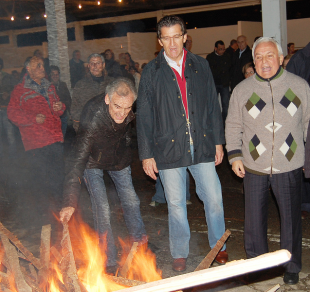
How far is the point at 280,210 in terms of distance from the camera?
355cm

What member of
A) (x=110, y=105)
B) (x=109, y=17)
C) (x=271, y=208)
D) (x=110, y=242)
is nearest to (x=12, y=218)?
A: (x=110, y=242)

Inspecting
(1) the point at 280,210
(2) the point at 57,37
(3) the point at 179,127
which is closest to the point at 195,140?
(3) the point at 179,127

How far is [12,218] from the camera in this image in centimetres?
586

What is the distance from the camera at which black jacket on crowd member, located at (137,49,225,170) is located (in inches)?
150

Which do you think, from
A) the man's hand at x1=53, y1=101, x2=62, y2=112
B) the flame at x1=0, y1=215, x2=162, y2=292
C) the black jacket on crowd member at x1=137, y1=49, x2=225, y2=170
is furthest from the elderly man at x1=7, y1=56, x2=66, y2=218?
the black jacket on crowd member at x1=137, y1=49, x2=225, y2=170

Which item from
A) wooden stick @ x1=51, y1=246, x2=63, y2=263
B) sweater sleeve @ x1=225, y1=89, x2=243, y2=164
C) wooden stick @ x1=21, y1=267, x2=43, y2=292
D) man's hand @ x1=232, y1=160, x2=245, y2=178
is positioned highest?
sweater sleeve @ x1=225, y1=89, x2=243, y2=164

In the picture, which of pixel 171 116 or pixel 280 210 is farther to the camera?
pixel 171 116

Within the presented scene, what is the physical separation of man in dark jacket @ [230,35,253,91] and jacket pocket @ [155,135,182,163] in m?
6.68

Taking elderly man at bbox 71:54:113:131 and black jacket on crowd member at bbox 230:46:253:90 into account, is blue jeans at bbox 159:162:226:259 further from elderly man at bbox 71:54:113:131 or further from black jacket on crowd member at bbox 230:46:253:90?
black jacket on crowd member at bbox 230:46:253:90

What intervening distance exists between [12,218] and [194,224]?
8.36 ft

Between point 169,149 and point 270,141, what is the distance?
910mm

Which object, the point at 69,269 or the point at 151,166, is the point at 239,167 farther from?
the point at 69,269

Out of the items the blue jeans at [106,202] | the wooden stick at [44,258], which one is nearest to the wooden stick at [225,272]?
the wooden stick at [44,258]

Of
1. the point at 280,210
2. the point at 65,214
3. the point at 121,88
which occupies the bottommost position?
the point at 280,210
